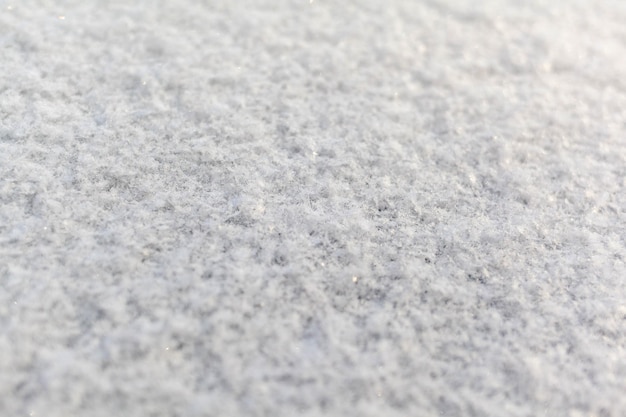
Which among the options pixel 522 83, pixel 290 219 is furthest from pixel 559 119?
pixel 290 219

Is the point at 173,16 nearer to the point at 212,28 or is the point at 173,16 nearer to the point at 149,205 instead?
the point at 212,28

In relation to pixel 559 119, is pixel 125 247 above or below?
below

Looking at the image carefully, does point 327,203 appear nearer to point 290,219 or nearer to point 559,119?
point 290,219

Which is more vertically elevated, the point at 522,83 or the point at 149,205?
the point at 522,83

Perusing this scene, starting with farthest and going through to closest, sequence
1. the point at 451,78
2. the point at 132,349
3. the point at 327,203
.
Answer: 1. the point at 451,78
2. the point at 327,203
3. the point at 132,349

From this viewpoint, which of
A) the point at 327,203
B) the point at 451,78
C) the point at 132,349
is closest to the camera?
the point at 132,349

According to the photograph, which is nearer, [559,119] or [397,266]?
[397,266]
